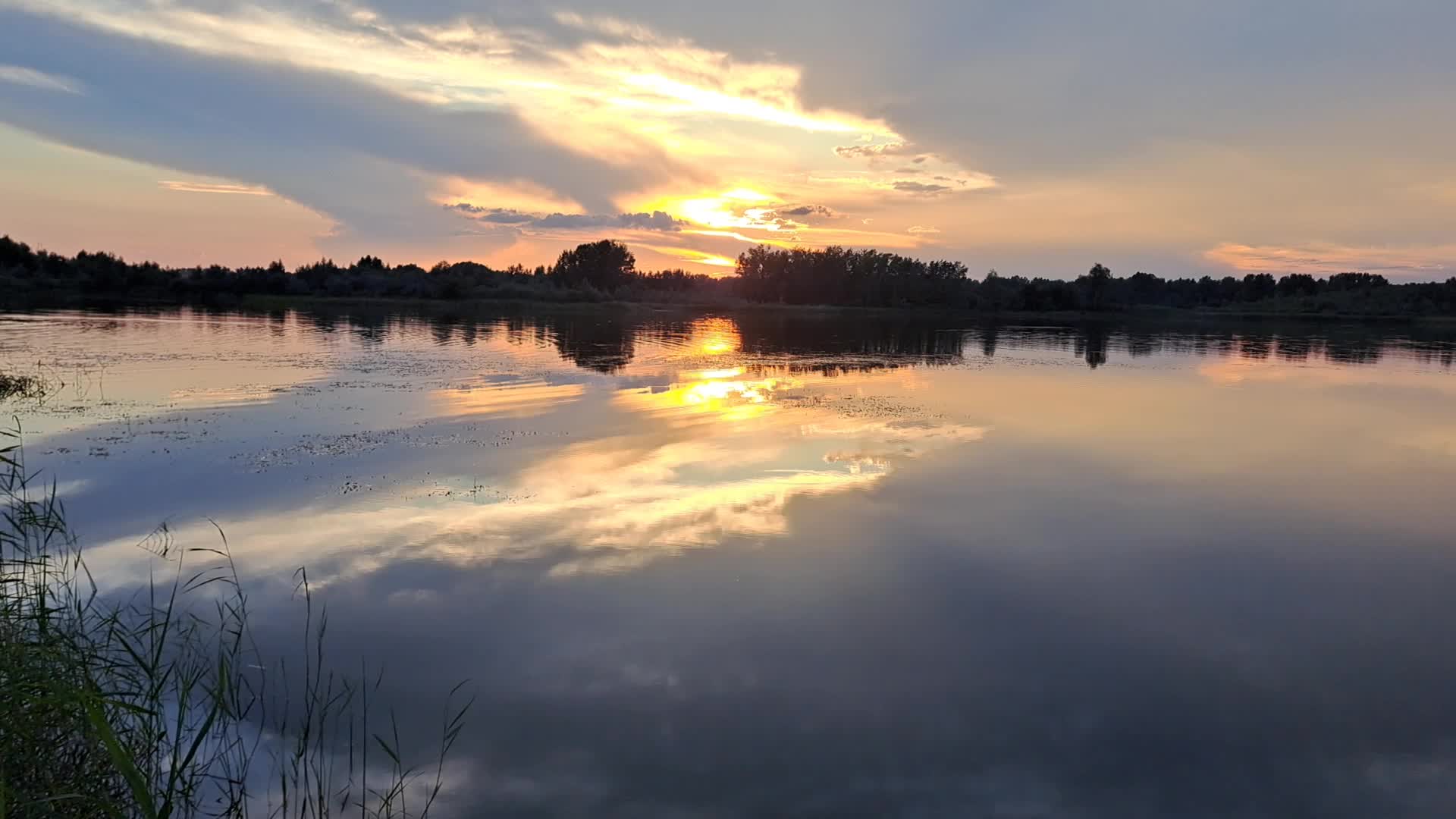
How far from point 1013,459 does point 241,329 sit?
43944mm

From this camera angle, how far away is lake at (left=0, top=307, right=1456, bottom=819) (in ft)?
17.7

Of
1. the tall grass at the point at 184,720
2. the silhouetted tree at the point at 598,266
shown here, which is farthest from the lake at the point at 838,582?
the silhouetted tree at the point at 598,266

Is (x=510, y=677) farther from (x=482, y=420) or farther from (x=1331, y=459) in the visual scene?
(x=1331, y=459)

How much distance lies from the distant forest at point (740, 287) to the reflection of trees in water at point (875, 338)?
30771 mm

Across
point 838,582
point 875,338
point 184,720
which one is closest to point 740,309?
point 875,338

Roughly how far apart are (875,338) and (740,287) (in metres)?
75.4

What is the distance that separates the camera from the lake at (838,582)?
539 centimetres

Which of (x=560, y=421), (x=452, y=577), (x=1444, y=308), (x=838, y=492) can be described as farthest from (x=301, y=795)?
(x=1444, y=308)

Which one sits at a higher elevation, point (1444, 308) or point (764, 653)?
point (1444, 308)

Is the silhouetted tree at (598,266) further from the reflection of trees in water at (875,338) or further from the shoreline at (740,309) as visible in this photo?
the reflection of trees in water at (875,338)

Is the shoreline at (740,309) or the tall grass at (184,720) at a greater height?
the shoreline at (740,309)

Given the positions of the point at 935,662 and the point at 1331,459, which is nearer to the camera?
the point at 935,662

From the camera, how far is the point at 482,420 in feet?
55.5

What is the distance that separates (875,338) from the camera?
51062mm
